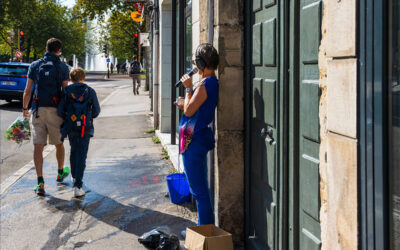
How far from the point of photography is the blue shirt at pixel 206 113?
4.57 m

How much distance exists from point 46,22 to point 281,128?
6601 cm

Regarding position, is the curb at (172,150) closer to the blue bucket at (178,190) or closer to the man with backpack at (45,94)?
the blue bucket at (178,190)

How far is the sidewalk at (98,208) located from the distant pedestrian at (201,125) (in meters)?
0.99

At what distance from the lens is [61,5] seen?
72.9 m

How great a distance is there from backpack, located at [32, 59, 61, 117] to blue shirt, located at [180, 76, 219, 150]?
305cm

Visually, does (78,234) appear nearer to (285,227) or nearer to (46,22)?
A: (285,227)

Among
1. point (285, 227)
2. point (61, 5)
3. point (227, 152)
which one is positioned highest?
point (61, 5)

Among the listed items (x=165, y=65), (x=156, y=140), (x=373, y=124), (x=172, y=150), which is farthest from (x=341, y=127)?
(x=165, y=65)

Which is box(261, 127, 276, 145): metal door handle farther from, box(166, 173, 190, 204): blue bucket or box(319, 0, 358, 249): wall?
box(166, 173, 190, 204): blue bucket

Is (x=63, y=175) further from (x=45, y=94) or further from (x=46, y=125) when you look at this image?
(x=45, y=94)

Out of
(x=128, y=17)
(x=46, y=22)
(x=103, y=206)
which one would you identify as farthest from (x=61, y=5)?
(x=103, y=206)

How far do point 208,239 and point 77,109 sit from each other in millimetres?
3263

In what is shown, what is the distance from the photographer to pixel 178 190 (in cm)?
673

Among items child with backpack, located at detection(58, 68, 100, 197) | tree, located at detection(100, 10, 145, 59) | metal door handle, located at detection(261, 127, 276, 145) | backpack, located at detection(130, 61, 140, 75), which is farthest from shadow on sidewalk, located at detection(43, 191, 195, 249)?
tree, located at detection(100, 10, 145, 59)
